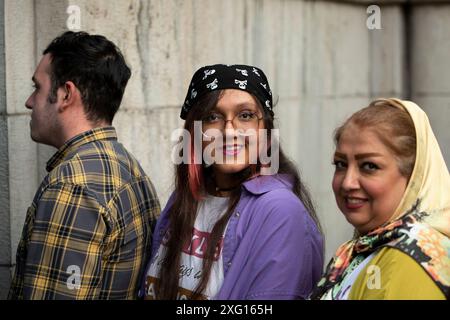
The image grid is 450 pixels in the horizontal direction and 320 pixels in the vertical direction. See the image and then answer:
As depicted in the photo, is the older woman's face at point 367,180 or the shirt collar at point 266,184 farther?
the shirt collar at point 266,184

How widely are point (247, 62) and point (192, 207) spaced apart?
9.37 feet

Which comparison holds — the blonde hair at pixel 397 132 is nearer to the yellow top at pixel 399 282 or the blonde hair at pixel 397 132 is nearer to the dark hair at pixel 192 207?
the yellow top at pixel 399 282

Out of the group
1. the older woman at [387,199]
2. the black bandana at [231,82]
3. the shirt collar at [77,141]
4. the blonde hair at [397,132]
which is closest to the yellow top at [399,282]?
the older woman at [387,199]

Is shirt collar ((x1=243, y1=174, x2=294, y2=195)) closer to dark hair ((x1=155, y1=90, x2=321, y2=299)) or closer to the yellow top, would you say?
dark hair ((x1=155, y1=90, x2=321, y2=299))

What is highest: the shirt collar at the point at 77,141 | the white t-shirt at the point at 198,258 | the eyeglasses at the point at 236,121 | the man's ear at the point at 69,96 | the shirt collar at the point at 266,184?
the man's ear at the point at 69,96

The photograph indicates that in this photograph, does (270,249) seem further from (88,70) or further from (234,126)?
(88,70)

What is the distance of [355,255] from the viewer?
244cm

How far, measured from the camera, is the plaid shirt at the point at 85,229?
2.70m

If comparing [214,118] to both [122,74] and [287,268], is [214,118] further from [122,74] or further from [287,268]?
[287,268]

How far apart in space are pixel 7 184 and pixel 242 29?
2.27 meters

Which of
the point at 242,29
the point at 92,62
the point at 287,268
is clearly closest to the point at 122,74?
the point at 92,62

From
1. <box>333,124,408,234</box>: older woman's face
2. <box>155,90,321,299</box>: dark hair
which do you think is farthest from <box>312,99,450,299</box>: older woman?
<box>155,90,321,299</box>: dark hair
